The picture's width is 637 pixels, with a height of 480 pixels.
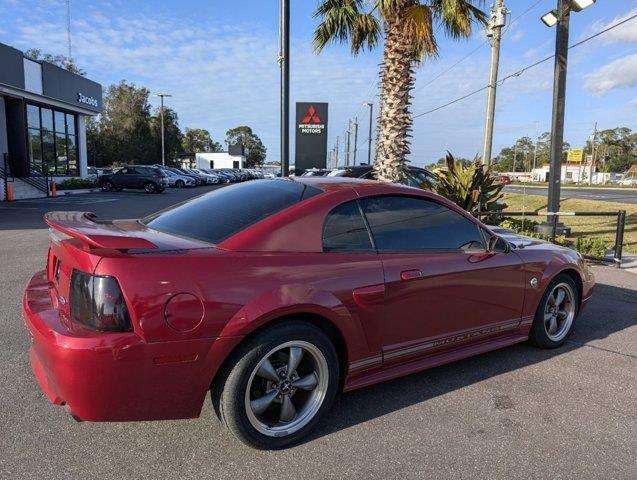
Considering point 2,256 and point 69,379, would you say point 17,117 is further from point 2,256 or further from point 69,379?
point 69,379

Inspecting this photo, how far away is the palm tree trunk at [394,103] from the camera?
1079 cm

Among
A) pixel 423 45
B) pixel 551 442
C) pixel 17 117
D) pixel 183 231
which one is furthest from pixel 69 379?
pixel 17 117

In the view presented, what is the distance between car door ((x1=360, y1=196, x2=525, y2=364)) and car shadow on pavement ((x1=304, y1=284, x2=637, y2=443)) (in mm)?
320

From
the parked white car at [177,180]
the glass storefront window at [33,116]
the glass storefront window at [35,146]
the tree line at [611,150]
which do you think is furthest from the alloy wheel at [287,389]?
the tree line at [611,150]

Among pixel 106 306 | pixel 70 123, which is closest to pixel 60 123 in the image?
pixel 70 123

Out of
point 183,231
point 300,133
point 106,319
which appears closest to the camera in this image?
point 106,319

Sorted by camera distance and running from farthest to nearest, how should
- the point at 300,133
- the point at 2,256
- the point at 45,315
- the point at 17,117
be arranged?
the point at 17,117
the point at 300,133
the point at 2,256
the point at 45,315

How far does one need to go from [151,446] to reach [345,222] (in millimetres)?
1770

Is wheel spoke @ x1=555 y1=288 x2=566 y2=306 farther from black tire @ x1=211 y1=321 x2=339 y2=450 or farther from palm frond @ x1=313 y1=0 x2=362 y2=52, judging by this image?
palm frond @ x1=313 y1=0 x2=362 y2=52

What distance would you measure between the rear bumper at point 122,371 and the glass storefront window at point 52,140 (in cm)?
2866

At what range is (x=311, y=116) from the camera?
57.4ft

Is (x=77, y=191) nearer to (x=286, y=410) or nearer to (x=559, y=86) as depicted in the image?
(x=559, y=86)

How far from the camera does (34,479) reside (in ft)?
8.20

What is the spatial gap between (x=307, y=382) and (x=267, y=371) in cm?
29
